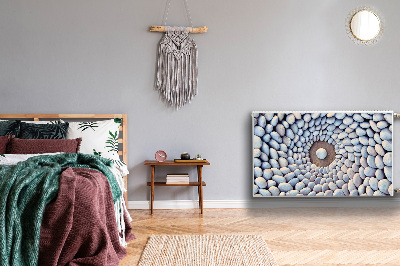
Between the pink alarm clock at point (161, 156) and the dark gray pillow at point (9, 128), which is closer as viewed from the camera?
the dark gray pillow at point (9, 128)

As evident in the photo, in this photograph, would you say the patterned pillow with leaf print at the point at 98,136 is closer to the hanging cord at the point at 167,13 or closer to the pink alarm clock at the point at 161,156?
the pink alarm clock at the point at 161,156

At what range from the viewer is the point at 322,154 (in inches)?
171

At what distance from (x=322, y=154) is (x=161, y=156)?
1668 millimetres

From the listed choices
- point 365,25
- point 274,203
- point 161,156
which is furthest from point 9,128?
point 365,25

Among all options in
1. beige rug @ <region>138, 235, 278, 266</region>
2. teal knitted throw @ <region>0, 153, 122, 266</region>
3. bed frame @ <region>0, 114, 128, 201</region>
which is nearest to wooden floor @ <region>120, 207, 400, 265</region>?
beige rug @ <region>138, 235, 278, 266</region>

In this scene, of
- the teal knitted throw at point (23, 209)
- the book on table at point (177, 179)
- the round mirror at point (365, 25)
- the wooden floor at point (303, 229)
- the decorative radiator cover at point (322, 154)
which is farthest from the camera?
the round mirror at point (365, 25)

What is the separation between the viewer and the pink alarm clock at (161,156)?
4.20 meters

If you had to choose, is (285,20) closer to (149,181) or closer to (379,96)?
(379,96)

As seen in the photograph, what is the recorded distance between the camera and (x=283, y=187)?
4328mm

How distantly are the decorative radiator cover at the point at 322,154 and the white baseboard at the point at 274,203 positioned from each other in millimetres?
156

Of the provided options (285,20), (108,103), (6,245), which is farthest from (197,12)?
(6,245)

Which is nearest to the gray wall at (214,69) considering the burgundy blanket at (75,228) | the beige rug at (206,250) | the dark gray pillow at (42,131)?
the dark gray pillow at (42,131)

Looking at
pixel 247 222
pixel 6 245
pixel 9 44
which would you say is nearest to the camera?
pixel 6 245

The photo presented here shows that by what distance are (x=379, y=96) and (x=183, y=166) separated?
2.24m
